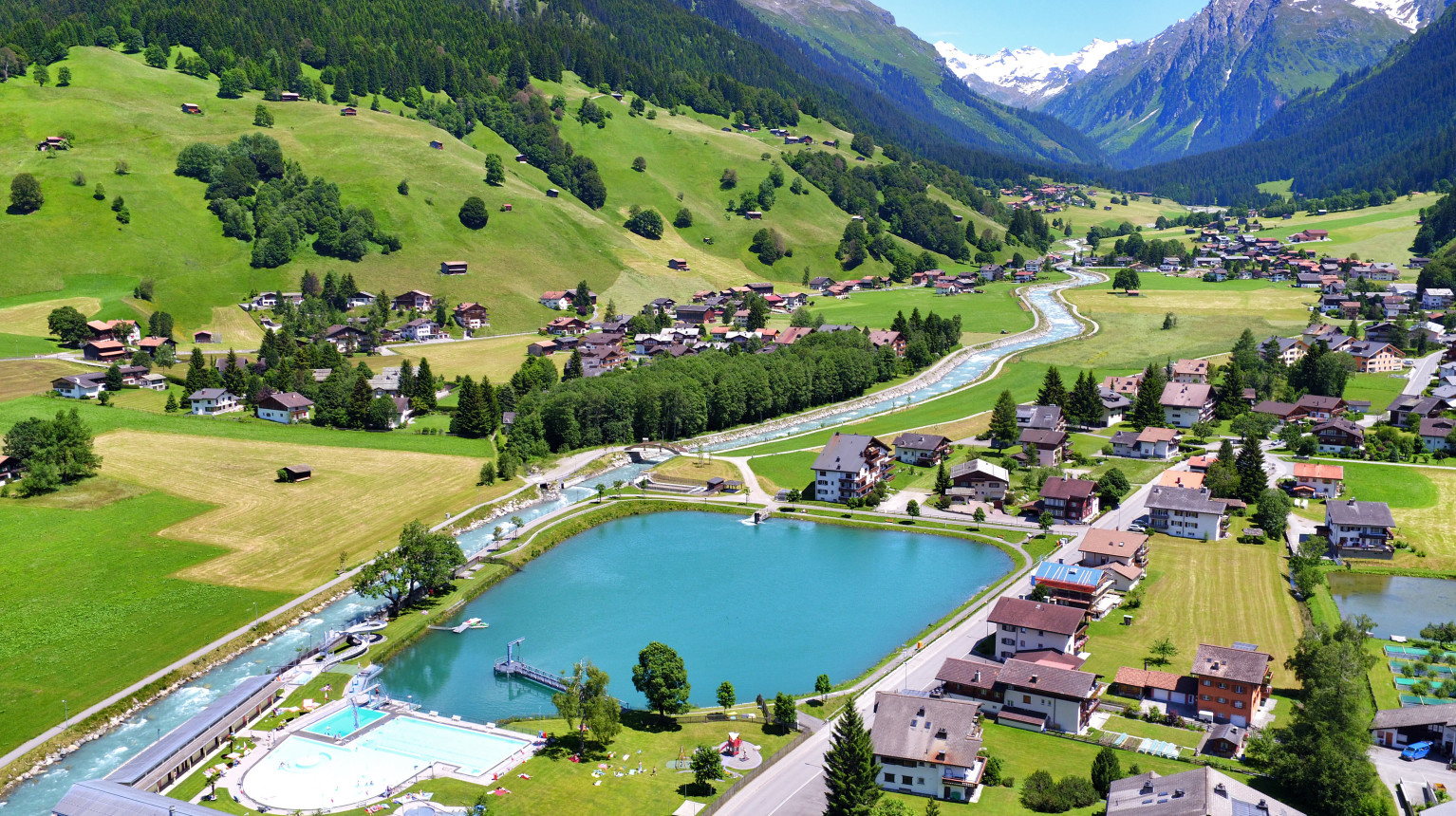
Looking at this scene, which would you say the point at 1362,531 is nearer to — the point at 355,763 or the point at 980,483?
the point at 980,483

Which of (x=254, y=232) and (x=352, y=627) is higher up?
(x=254, y=232)

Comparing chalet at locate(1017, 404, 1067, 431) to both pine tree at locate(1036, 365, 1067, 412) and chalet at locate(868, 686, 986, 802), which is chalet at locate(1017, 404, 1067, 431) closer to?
pine tree at locate(1036, 365, 1067, 412)

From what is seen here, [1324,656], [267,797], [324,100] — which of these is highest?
[324,100]

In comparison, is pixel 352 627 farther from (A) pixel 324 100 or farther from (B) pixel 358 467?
(A) pixel 324 100

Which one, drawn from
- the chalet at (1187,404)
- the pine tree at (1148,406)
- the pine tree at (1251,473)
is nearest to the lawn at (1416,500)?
the pine tree at (1251,473)

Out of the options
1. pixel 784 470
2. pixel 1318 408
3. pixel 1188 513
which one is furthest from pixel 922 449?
pixel 1318 408

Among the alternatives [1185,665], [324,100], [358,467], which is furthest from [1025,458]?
[324,100]

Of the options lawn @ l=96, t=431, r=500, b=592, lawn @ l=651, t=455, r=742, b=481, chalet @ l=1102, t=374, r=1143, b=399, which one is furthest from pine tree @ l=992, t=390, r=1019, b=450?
lawn @ l=96, t=431, r=500, b=592
